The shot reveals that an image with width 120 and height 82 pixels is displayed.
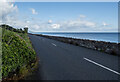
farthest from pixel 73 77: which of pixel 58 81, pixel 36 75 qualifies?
pixel 36 75

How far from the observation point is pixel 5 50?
16.7ft

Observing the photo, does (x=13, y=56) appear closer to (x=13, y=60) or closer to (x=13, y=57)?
(x=13, y=57)

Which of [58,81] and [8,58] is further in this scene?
[8,58]

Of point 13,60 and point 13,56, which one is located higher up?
point 13,56

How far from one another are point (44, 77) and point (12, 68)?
1.37m

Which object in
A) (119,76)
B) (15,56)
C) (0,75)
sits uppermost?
(15,56)

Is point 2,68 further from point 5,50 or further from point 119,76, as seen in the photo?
point 119,76

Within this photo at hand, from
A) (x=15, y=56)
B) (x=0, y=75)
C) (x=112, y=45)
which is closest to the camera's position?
(x=0, y=75)

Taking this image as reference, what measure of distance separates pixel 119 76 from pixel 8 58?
4617mm

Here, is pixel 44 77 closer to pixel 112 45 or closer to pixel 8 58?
pixel 8 58

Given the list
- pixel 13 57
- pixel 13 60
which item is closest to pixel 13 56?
pixel 13 57

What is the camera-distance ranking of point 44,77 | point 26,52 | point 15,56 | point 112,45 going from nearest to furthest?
point 44,77, point 15,56, point 26,52, point 112,45

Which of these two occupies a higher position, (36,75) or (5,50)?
(5,50)

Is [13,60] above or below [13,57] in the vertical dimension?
below
